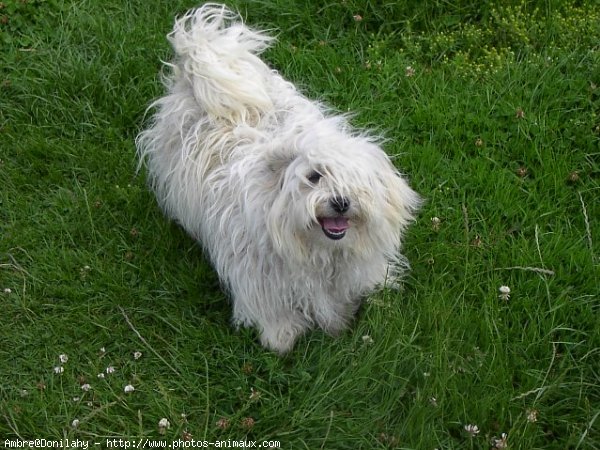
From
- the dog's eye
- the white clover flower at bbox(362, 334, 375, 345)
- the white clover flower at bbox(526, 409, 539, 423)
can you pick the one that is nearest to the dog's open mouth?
A: the dog's eye

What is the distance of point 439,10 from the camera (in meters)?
4.63

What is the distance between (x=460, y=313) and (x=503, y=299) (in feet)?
0.77

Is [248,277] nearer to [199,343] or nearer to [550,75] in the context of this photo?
[199,343]

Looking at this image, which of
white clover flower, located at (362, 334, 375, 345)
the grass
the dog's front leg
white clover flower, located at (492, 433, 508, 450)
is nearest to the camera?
white clover flower, located at (492, 433, 508, 450)

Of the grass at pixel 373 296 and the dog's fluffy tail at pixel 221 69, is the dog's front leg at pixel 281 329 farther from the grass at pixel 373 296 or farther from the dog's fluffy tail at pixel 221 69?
the dog's fluffy tail at pixel 221 69

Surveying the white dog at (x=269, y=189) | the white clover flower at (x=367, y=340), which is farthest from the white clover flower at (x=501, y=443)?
the white dog at (x=269, y=189)

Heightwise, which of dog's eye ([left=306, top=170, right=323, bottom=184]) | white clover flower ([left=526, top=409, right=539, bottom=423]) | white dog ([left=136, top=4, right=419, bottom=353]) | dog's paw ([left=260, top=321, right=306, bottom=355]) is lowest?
dog's paw ([left=260, top=321, right=306, bottom=355])

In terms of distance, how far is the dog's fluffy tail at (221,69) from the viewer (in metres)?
3.36

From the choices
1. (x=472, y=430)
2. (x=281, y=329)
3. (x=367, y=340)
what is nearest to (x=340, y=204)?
(x=367, y=340)

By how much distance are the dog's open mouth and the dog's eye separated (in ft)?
0.50

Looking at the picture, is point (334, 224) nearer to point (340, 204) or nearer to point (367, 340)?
point (340, 204)

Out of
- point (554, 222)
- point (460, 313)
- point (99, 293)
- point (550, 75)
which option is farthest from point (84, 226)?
point (550, 75)

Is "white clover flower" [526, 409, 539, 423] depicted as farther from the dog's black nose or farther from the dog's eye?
the dog's eye

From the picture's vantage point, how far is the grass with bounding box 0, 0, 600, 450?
9.87 feet
